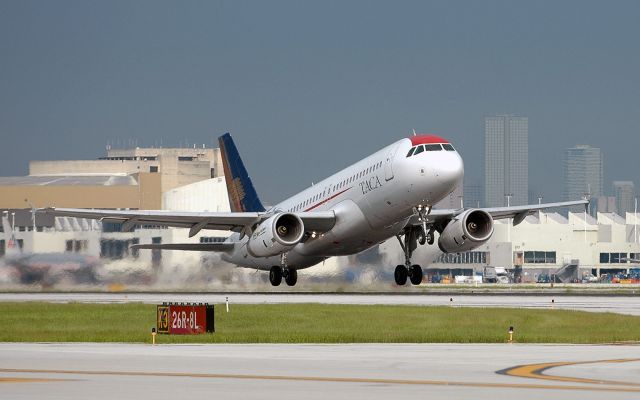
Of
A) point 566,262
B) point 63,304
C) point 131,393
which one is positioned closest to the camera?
point 131,393

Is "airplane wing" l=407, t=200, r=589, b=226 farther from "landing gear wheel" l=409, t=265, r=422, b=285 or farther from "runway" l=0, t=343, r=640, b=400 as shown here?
"runway" l=0, t=343, r=640, b=400

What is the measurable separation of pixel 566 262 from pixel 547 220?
31.5ft

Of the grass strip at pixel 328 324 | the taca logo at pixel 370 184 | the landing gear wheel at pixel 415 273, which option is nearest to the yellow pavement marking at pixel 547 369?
the grass strip at pixel 328 324

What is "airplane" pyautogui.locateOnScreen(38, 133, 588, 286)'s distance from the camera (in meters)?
56.0

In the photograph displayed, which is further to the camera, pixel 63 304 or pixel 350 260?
pixel 350 260

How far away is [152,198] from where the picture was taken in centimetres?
19100

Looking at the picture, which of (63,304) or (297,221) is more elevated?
(297,221)

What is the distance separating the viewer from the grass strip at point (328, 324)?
127ft

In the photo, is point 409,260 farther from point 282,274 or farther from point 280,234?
point 282,274

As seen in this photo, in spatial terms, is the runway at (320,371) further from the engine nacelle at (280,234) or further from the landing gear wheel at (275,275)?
the landing gear wheel at (275,275)

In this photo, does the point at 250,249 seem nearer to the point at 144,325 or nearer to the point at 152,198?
the point at 144,325

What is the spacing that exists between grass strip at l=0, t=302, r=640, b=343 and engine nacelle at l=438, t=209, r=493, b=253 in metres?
8.03

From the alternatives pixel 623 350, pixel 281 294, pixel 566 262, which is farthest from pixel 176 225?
pixel 566 262

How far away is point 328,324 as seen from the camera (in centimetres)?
4541
